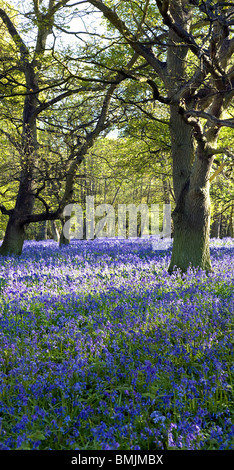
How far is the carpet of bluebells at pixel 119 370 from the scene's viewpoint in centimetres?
227

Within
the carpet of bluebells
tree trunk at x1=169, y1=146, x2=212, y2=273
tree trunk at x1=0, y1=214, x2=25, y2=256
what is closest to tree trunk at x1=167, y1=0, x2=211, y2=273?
tree trunk at x1=169, y1=146, x2=212, y2=273

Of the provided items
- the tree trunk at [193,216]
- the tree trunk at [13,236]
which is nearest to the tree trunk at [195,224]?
the tree trunk at [193,216]

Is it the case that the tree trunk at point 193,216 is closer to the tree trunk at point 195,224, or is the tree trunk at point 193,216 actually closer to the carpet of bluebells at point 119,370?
the tree trunk at point 195,224

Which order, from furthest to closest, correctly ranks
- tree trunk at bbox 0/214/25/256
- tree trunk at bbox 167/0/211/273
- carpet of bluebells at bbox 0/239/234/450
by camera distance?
tree trunk at bbox 0/214/25/256 → tree trunk at bbox 167/0/211/273 → carpet of bluebells at bbox 0/239/234/450

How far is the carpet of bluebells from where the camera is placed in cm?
227

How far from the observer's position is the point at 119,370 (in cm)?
315

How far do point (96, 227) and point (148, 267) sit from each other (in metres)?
30.4

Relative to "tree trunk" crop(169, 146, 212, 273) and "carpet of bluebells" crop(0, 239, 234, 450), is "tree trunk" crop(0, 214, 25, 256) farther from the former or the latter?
"tree trunk" crop(169, 146, 212, 273)

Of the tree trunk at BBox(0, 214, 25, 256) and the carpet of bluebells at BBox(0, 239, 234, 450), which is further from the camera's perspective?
the tree trunk at BBox(0, 214, 25, 256)

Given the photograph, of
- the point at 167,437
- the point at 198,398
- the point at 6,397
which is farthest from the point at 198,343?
the point at 6,397

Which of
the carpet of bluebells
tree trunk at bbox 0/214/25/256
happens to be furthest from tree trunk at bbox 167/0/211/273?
tree trunk at bbox 0/214/25/256

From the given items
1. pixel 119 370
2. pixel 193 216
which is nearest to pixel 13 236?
pixel 193 216

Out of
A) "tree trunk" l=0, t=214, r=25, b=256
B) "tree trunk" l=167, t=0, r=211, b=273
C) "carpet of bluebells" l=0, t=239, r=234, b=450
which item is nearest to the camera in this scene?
"carpet of bluebells" l=0, t=239, r=234, b=450

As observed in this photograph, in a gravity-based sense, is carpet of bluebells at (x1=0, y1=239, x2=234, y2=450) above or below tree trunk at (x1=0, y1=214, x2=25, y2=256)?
below
